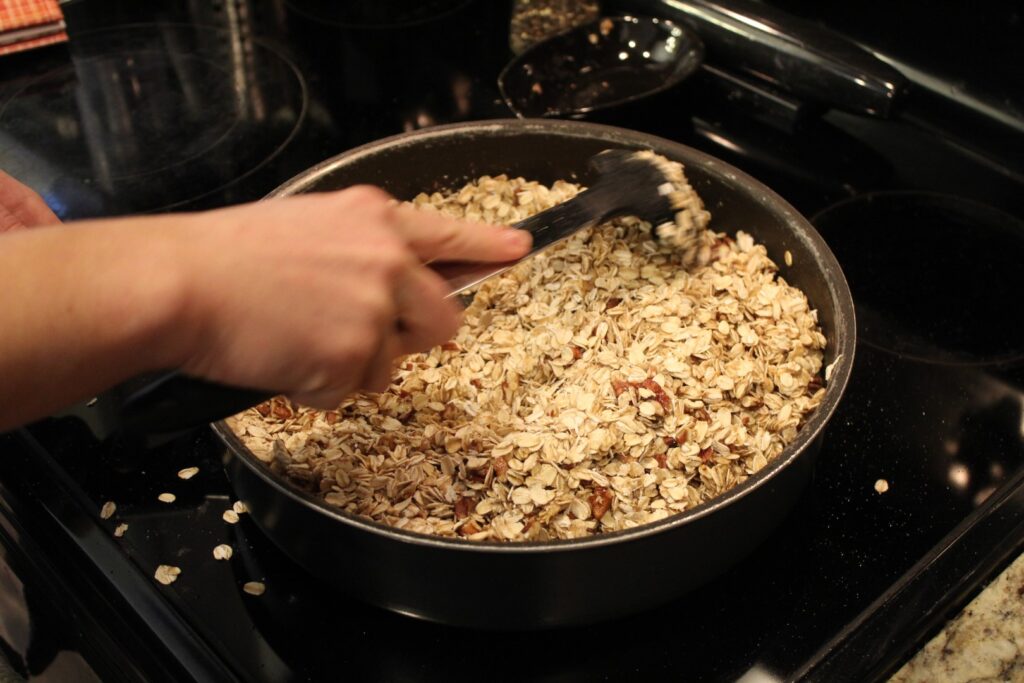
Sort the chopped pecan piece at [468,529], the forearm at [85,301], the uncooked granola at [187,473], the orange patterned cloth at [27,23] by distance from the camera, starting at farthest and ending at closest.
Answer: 1. the orange patterned cloth at [27,23]
2. the uncooked granola at [187,473]
3. the chopped pecan piece at [468,529]
4. the forearm at [85,301]

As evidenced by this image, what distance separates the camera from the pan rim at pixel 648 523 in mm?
681

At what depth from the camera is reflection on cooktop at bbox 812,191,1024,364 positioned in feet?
3.51

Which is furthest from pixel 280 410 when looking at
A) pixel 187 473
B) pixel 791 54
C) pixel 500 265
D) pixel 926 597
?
pixel 791 54

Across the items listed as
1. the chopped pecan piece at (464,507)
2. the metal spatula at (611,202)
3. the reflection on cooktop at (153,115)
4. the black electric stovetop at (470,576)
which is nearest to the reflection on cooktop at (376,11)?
the black electric stovetop at (470,576)

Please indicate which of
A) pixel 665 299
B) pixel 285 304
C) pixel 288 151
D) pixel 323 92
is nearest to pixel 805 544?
pixel 665 299

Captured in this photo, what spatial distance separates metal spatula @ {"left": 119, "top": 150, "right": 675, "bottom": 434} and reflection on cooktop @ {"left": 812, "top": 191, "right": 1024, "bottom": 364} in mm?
327

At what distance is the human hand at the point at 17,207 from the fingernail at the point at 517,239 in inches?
18.3

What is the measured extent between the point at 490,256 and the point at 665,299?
0.29 m

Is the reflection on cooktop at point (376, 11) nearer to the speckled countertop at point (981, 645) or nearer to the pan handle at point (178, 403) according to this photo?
the pan handle at point (178, 403)

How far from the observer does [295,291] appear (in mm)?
573

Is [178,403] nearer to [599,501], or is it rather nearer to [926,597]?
[599,501]

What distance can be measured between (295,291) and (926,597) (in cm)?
59

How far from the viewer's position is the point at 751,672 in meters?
0.79

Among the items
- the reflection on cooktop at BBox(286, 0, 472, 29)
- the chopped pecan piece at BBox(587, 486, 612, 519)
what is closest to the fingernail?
the chopped pecan piece at BBox(587, 486, 612, 519)
